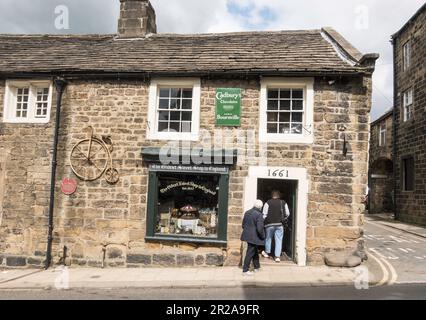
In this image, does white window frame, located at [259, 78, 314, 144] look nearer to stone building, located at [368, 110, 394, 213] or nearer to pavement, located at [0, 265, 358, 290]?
pavement, located at [0, 265, 358, 290]

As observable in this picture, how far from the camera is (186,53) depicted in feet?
37.6

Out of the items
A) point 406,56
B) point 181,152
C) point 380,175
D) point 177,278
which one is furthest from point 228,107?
point 380,175

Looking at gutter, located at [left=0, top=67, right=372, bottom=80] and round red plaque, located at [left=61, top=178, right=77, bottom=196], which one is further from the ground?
gutter, located at [left=0, top=67, right=372, bottom=80]

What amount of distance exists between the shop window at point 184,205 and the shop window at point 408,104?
1339cm

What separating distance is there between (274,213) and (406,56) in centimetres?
1452

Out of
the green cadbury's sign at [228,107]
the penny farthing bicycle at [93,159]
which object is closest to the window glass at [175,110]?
the green cadbury's sign at [228,107]

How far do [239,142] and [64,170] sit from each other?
4974 millimetres

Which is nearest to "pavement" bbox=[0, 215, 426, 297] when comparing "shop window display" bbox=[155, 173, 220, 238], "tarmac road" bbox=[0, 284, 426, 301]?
"tarmac road" bbox=[0, 284, 426, 301]

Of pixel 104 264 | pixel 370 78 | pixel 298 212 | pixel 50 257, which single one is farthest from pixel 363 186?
pixel 50 257

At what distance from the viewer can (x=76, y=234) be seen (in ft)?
33.9

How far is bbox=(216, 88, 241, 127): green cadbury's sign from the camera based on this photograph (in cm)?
1013

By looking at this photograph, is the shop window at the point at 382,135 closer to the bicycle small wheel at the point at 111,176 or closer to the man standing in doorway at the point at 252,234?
the man standing in doorway at the point at 252,234

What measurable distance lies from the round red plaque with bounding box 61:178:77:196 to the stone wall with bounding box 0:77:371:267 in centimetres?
14

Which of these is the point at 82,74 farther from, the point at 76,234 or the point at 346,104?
the point at 346,104
